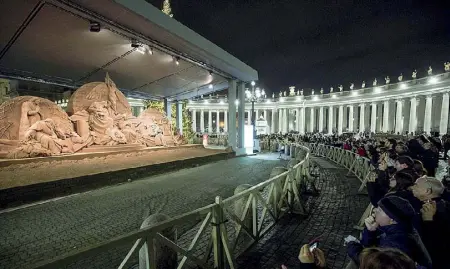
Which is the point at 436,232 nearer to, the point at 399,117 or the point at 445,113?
the point at 445,113

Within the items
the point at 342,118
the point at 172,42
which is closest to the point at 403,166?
the point at 172,42

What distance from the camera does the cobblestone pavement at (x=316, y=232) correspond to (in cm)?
395

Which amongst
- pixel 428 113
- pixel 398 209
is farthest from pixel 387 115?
pixel 398 209

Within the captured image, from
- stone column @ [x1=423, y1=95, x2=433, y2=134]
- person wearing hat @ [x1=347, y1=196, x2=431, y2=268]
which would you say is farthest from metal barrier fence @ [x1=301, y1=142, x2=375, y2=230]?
stone column @ [x1=423, y1=95, x2=433, y2=134]

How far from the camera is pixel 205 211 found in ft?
10.3

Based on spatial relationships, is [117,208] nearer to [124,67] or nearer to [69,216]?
[69,216]

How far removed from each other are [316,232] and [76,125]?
39.9 ft

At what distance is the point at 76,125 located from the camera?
12.1 meters

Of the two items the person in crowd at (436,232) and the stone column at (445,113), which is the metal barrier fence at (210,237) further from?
the stone column at (445,113)

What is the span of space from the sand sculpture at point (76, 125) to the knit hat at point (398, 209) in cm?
1176

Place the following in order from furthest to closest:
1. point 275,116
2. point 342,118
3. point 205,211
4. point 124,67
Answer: point 275,116
point 342,118
point 124,67
point 205,211

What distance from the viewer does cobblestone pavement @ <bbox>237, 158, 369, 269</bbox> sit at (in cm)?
395

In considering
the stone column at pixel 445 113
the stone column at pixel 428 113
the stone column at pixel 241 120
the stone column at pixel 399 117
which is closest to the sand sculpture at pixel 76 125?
the stone column at pixel 241 120

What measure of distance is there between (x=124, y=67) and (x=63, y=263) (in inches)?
584
